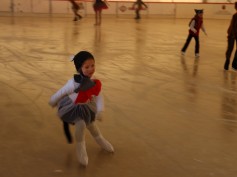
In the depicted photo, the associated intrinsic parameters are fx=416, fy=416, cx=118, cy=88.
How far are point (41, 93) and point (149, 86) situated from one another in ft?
5.96

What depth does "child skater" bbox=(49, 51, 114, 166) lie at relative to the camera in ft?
11.8

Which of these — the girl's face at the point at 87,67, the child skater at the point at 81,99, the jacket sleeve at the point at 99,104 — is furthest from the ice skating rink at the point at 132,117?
the girl's face at the point at 87,67

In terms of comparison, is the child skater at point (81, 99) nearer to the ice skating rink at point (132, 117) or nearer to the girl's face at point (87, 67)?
the girl's face at point (87, 67)

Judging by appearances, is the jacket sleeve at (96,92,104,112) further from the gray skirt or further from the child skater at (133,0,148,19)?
the child skater at (133,0,148,19)

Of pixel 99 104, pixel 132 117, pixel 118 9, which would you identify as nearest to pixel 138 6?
pixel 118 9

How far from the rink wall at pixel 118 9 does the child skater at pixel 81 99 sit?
20431 millimetres

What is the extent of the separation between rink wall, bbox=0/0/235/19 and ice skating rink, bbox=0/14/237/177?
13.6 meters

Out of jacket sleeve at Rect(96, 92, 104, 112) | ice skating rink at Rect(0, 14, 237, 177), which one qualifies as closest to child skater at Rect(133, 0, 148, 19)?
ice skating rink at Rect(0, 14, 237, 177)

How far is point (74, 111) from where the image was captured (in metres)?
3.63

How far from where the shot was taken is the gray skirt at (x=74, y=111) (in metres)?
3.64

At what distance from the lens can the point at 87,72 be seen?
3.60 metres

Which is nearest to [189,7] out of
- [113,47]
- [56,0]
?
[56,0]

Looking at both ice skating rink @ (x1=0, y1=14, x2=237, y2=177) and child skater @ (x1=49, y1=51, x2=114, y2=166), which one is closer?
child skater @ (x1=49, y1=51, x2=114, y2=166)

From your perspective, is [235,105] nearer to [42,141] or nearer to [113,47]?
[42,141]
